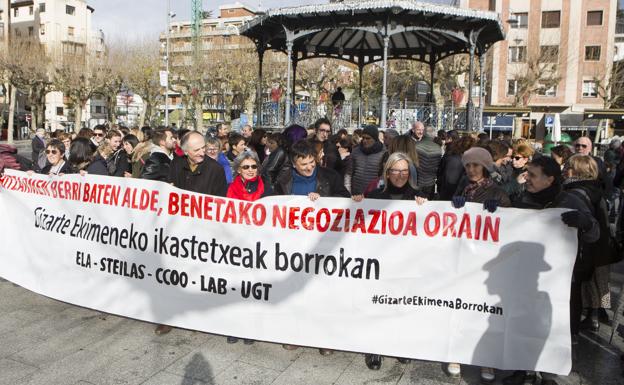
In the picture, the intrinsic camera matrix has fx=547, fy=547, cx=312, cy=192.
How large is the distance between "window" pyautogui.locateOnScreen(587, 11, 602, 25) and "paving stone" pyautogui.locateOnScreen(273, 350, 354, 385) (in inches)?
1925

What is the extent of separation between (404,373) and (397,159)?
1512 mm

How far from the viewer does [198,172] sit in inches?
182

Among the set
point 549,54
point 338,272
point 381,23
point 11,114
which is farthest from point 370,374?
point 11,114

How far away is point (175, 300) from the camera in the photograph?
14.0ft

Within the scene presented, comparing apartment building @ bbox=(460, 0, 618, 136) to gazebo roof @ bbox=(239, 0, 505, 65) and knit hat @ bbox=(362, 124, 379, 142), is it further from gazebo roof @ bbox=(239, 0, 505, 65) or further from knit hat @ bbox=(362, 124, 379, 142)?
knit hat @ bbox=(362, 124, 379, 142)

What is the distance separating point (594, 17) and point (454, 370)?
4910 cm

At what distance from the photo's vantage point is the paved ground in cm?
367

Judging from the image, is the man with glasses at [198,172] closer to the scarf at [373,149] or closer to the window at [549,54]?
the scarf at [373,149]

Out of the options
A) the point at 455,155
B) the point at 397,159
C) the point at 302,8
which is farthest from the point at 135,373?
the point at 302,8

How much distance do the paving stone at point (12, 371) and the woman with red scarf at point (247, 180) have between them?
185 centimetres

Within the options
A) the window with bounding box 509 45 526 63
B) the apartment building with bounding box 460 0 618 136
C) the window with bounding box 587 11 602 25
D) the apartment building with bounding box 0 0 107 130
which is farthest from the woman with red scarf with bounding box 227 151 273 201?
the apartment building with bounding box 0 0 107 130

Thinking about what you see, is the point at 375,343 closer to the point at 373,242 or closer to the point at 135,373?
the point at 373,242

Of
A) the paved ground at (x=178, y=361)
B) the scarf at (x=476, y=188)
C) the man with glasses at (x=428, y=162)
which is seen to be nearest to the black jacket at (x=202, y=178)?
the paved ground at (x=178, y=361)

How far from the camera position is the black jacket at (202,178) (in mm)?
4574
